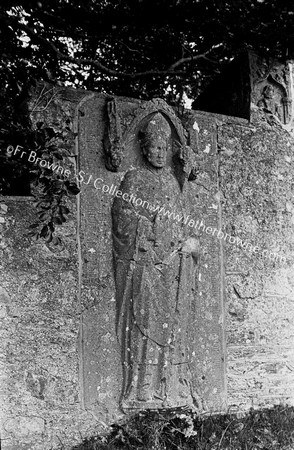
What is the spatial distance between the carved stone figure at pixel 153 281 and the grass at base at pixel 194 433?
19cm

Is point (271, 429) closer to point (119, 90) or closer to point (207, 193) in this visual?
point (207, 193)

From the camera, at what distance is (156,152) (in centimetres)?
608

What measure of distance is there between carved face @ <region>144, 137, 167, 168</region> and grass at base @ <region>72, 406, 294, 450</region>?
2117 mm

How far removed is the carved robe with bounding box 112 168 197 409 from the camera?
5832 mm

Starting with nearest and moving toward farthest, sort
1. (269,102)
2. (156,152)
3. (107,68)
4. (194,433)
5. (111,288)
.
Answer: (194,433), (111,288), (156,152), (269,102), (107,68)

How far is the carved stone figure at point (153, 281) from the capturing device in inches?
230

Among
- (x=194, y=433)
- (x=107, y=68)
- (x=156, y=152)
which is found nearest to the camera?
(x=194, y=433)

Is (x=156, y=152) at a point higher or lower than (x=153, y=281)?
higher

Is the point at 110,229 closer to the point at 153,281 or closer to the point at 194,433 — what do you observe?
the point at 153,281

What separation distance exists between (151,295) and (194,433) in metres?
1.18

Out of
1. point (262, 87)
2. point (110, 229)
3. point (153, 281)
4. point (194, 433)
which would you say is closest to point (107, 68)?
point (262, 87)

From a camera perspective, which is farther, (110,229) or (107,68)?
(107,68)

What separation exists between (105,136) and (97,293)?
1.34m

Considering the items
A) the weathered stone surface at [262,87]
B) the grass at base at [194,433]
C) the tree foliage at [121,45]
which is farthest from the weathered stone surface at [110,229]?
the weathered stone surface at [262,87]
